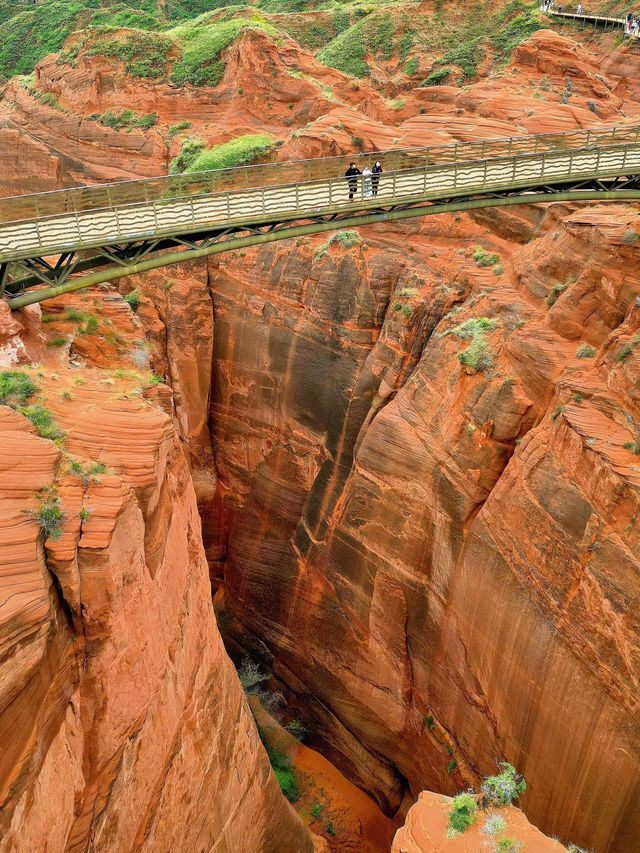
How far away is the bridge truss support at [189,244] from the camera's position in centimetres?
1666

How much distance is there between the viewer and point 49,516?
920 cm

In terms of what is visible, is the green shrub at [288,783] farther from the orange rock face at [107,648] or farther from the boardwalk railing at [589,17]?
the boardwalk railing at [589,17]

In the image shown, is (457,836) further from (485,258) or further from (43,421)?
(485,258)

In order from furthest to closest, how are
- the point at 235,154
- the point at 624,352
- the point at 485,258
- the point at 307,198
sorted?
the point at 235,154
the point at 485,258
the point at 307,198
the point at 624,352

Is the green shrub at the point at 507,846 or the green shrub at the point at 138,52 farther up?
the green shrub at the point at 138,52

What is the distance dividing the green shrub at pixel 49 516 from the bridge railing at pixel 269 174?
10.0 m

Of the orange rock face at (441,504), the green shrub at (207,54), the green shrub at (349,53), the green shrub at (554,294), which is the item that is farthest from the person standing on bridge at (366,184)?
the green shrub at (349,53)

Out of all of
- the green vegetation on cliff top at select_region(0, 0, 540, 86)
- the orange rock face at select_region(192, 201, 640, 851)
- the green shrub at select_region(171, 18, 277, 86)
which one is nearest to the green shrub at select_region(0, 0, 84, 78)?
the green vegetation on cliff top at select_region(0, 0, 540, 86)

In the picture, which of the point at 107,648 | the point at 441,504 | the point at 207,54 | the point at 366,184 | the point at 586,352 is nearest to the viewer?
the point at 107,648

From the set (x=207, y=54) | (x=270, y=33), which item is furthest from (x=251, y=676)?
(x=270, y=33)

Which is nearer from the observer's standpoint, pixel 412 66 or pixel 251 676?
pixel 251 676

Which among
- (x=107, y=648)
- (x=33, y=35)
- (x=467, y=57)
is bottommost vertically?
(x=107, y=648)

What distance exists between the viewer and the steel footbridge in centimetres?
1694

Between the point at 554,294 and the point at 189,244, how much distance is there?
367 inches
